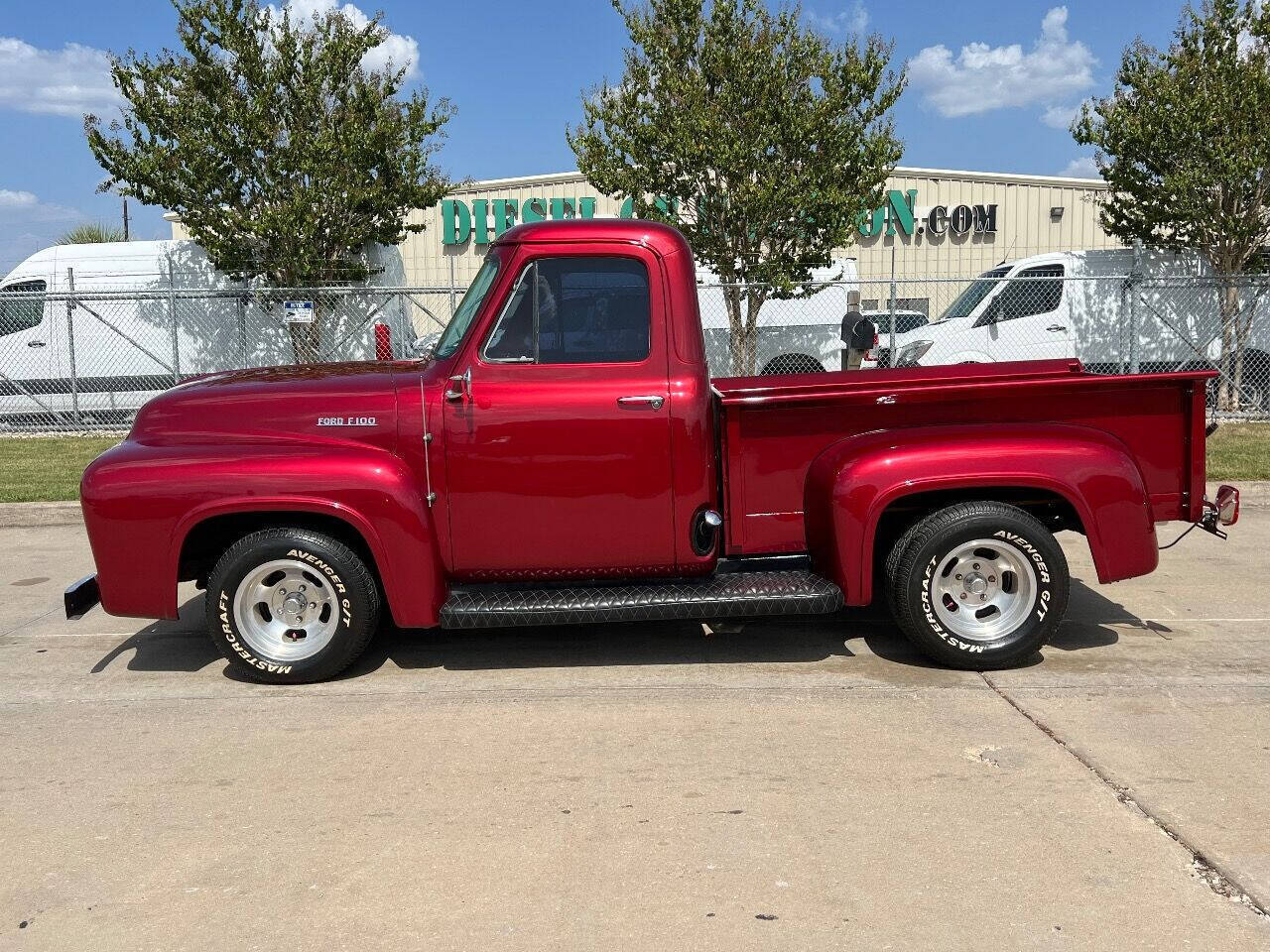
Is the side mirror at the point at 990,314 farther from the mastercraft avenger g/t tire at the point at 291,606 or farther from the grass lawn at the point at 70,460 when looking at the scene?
the mastercraft avenger g/t tire at the point at 291,606

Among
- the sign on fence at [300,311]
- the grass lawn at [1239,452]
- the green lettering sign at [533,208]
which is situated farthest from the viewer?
the green lettering sign at [533,208]

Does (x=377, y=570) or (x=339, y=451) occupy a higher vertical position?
(x=339, y=451)

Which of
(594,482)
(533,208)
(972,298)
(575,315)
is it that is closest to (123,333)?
(972,298)

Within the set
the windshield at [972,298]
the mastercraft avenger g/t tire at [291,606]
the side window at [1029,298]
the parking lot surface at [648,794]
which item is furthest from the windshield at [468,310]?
the side window at [1029,298]

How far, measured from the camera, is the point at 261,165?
15523 mm

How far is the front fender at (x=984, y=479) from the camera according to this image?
495cm

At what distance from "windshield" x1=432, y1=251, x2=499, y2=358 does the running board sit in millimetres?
1170

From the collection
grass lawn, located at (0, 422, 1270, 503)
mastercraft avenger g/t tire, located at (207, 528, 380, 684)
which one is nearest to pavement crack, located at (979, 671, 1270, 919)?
mastercraft avenger g/t tire, located at (207, 528, 380, 684)

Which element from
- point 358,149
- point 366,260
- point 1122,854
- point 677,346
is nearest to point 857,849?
point 1122,854

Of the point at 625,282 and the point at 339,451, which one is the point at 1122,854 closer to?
the point at 625,282

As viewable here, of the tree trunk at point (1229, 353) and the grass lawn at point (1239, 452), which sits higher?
the tree trunk at point (1229, 353)

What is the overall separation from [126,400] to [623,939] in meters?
15.1

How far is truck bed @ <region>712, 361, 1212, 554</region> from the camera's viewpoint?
5.11m

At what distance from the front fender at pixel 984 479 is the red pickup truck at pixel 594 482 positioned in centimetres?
1
